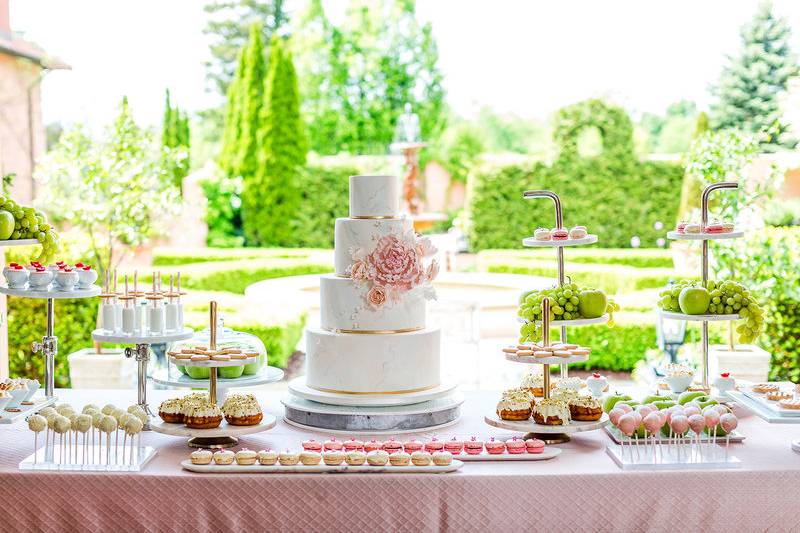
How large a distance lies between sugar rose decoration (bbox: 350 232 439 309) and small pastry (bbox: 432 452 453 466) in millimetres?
720

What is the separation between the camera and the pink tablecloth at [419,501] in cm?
288

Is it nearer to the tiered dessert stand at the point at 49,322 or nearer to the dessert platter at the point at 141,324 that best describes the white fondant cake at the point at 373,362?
the dessert platter at the point at 141,324

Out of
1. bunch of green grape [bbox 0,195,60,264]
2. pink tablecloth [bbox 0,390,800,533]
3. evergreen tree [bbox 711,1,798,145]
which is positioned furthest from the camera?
evergreen tree [bbox 711,1,798,145]

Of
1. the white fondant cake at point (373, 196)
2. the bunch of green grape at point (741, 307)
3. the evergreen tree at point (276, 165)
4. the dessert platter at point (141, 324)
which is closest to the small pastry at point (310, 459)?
the dessert platter at point (141, 324)

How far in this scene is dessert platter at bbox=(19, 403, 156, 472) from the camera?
2979 millimetres

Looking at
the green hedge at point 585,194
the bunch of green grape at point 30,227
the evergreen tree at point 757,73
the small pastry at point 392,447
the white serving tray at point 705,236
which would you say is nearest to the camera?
the small pastry at point 392,447

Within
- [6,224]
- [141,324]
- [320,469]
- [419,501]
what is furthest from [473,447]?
[6,224]

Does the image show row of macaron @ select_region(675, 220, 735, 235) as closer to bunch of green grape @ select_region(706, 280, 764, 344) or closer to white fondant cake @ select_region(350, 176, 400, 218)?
bunch of green grape @ select_region(706, 280, 764, 344)

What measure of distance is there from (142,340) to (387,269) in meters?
0.96

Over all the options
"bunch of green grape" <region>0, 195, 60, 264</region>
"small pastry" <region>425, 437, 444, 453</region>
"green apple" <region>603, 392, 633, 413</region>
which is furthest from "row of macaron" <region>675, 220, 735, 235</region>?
"bunch of green grape" <region>0, 195, 60, 264</region>

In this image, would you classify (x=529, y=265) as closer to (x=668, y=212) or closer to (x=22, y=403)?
(x=668, y=212)

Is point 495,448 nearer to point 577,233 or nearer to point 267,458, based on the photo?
point 267,458

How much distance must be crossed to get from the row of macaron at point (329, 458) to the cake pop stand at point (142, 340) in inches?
23.2

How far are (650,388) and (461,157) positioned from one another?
17.5 metres
